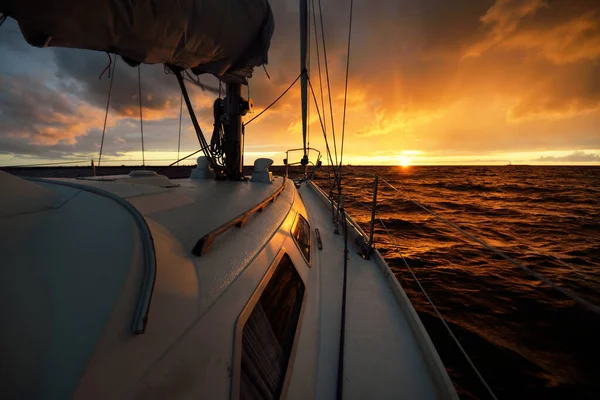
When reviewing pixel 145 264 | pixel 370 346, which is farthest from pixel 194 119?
pixel 370 346

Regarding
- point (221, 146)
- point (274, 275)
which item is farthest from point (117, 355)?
point (221, 146)

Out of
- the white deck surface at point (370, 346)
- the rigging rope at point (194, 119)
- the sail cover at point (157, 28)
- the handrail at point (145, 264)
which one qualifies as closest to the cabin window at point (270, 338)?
the white deck surface at point (370, 346)

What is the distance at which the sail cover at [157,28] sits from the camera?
1.31 m

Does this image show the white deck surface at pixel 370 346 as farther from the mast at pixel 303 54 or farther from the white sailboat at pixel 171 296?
the mast at pixel 303 54

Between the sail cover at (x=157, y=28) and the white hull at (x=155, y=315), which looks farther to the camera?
the sail cover at (x=157, y=28)

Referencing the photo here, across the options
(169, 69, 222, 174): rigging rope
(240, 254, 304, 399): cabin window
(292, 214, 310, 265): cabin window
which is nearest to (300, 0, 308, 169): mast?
(169, 69, 222, 174): rigging rope

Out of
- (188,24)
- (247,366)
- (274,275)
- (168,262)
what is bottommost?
(247,366)

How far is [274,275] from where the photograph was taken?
190 cm

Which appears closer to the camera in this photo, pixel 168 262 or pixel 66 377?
pixel 66 377

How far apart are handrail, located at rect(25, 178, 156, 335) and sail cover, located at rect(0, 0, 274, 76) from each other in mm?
893

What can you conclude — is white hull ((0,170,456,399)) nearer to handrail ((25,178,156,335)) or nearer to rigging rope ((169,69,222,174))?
handrail ((25,178,156,335))

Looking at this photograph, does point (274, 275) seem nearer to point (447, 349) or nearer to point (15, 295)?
point (15, 295)

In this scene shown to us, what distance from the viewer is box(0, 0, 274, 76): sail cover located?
4.28 ft

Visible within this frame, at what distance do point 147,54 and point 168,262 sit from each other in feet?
5.44
